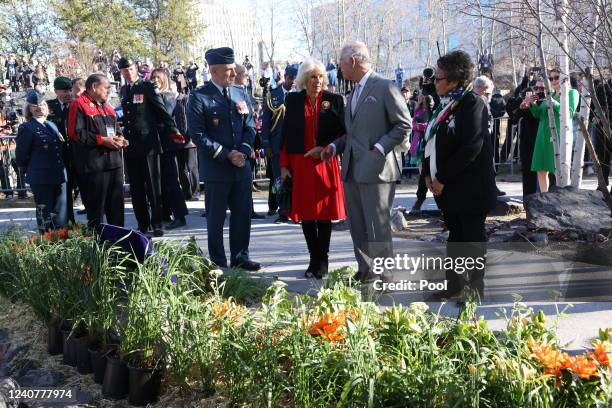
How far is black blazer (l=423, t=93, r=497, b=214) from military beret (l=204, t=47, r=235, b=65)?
7.41 feet

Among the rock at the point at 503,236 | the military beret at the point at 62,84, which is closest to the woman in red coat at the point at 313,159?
the rock at the point at 503,236

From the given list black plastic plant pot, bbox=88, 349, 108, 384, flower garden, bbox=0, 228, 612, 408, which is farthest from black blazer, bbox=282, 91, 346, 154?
black plastic plant pot, bbox=88, 349, 108, 384

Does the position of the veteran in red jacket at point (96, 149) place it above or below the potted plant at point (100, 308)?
above

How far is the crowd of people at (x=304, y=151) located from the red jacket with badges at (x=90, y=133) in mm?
13

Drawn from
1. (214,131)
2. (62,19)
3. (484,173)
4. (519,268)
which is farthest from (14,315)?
(62,19)

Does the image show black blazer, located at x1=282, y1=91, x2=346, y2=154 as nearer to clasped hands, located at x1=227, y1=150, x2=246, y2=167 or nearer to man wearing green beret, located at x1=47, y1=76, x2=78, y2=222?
clasped hands, located at x1=227, y1=150, x2=246, y2=167

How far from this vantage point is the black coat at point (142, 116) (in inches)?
335

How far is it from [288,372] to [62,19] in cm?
4745

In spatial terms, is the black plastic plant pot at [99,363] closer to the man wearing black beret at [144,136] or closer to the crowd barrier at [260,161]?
the man wearing black beret at [144,136]

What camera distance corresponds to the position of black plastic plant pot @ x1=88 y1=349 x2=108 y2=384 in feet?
13.4

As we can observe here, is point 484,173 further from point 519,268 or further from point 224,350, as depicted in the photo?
point 224,350

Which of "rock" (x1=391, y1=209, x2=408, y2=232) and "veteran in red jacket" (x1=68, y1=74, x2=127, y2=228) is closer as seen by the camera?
"veteran in red jacket" (x1=68, y1=74, x2=127, y2=228)

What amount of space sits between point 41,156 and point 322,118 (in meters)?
3.66

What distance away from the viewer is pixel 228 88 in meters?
6.54
